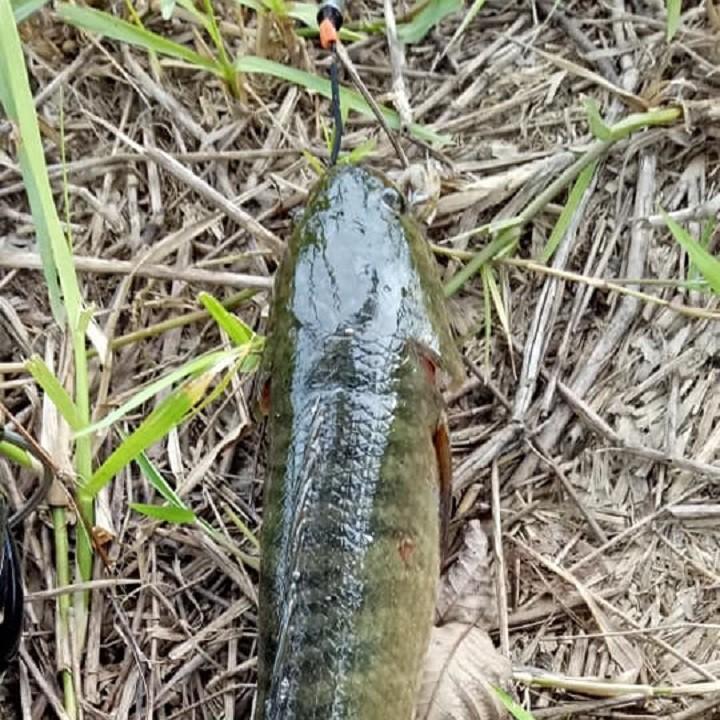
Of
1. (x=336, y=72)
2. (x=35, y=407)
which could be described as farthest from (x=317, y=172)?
(x=35, y=407)

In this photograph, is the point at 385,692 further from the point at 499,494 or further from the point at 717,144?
the point at 717,144

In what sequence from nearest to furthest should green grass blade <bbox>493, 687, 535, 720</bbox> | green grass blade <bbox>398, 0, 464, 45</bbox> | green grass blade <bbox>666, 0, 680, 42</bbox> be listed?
green grass blade <bbox>493, 687, 535, 720</bbox> < green grass blade <bbox>666, 0, 680, 42</bbox> < green grass blade <bbox>398, 0, 464, 45</bbox>

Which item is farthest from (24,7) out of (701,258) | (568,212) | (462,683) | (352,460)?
(462,683)

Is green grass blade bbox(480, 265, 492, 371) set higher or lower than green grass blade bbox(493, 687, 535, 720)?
higher

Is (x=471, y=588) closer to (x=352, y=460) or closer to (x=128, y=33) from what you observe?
(x=352, y=460)

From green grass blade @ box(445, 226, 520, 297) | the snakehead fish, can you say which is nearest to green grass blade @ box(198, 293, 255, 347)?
the snakehead fish

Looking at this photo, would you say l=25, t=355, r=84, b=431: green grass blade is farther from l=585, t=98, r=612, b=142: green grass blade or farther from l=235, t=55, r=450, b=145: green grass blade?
l=585, t=98, r=612, b=142: green grass blade

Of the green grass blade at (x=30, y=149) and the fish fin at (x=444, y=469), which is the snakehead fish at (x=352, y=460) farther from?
the green grass blade at (x=30, y=149)

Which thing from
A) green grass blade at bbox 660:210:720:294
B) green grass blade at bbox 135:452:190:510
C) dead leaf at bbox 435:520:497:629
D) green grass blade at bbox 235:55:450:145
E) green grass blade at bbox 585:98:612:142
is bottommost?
dead leaf at bbox 435:520:497:629
